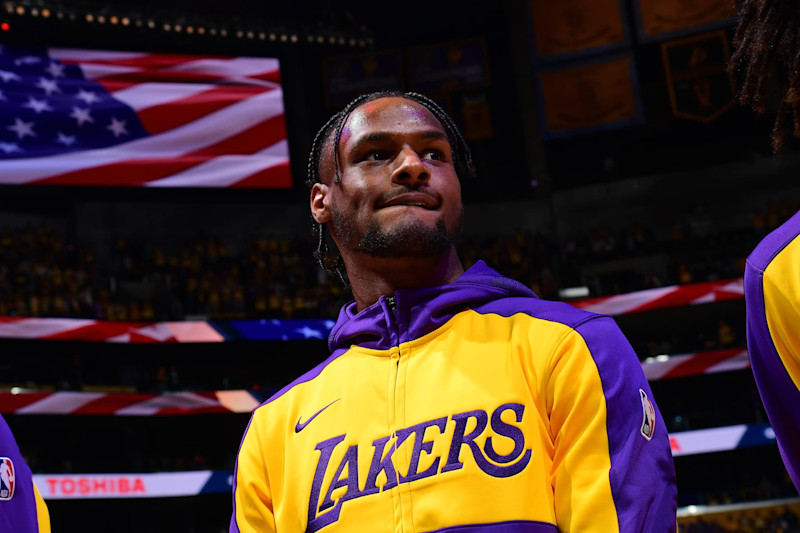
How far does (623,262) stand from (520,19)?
17.1 ft

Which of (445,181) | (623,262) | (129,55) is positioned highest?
(129,55)

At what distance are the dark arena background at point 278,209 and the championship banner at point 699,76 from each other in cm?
4

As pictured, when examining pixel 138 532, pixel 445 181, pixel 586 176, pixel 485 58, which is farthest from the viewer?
pixel 586 176

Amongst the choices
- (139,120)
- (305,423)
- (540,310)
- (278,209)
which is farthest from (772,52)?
(278,209)

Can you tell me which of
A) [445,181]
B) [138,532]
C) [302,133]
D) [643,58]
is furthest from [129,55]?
[445,181]

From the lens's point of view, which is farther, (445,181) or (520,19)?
(520,19)

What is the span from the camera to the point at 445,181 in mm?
1979

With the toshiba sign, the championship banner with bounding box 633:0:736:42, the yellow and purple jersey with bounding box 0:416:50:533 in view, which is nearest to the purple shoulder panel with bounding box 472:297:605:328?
the yellow and purple jersey with bounding box 0:416:50:533

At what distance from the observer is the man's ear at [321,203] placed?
2176 mm

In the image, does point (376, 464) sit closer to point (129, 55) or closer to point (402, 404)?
point (402, 404)

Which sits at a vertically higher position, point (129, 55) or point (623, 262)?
point (129, 55)

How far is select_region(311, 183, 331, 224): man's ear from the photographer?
7.14 ft

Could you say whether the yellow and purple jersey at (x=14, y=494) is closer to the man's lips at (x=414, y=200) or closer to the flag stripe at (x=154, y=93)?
the man's lips at (x=414, y=200)

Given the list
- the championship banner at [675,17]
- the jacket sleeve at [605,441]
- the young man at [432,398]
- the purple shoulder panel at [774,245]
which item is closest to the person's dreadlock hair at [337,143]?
the young man at [432,398]
